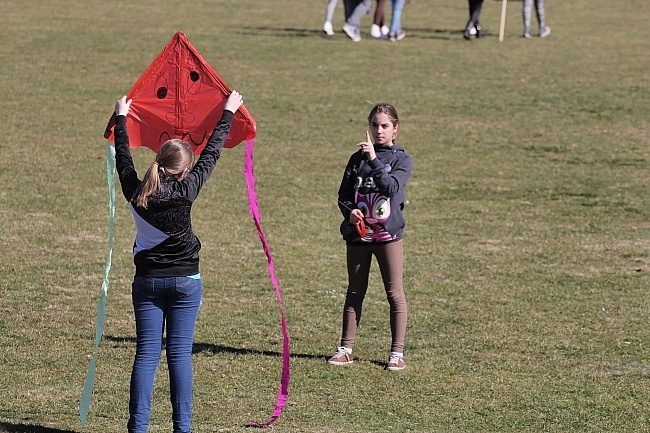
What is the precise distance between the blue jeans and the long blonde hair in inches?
18.1

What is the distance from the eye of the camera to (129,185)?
6281mm

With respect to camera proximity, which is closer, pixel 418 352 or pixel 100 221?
pixel 418 352

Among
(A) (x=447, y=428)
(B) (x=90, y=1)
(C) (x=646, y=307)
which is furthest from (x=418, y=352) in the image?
(B) (x=90, y=1)

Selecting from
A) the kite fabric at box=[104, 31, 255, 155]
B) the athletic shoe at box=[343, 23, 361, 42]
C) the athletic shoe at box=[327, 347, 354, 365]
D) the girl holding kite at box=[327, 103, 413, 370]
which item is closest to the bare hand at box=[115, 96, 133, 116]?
the kite fabric at box=[104, 31, 255, 155]

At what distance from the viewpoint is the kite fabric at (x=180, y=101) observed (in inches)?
289

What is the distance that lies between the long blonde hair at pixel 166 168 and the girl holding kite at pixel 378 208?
1.89 m

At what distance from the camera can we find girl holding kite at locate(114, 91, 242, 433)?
614cm

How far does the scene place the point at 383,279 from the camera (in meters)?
8.11

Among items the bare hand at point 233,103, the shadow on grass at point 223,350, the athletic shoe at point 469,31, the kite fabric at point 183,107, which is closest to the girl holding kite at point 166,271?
the bare hand at point 233,103

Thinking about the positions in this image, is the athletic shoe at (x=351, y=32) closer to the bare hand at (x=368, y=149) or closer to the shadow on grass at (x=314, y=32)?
the shadow on grass at (x=314, y=32)

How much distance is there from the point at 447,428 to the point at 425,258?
4.86 m

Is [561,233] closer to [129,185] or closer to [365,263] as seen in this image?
[365,263]

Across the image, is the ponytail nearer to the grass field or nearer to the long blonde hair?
the long blonde hair

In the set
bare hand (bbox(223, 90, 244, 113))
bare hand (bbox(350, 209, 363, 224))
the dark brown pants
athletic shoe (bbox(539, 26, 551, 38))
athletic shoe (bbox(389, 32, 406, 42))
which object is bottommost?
the dark brown pants
